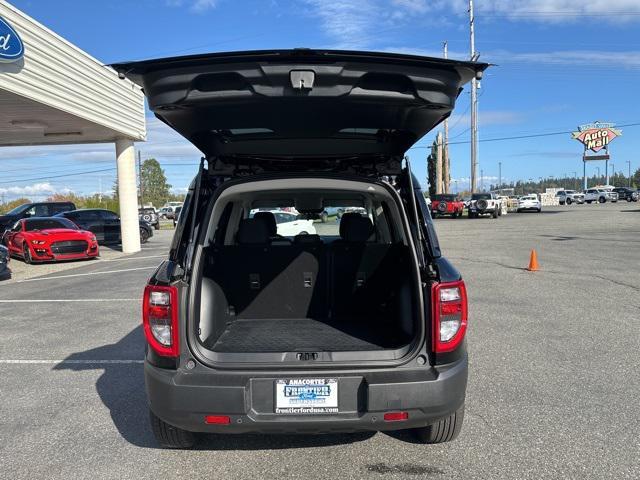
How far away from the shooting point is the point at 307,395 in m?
2.76

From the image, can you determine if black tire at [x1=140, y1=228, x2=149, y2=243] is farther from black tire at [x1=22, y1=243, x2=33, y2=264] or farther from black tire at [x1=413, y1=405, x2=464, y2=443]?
black tire at [x1=413, y1=405, x2=464, y2=443]

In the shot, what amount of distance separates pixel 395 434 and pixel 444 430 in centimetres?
38

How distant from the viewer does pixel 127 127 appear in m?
Answer: 18.0

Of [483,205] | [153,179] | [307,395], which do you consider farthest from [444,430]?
[153,179]

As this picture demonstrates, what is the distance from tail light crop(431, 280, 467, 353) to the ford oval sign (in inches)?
449

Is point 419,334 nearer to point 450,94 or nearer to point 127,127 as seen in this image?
point 450,94

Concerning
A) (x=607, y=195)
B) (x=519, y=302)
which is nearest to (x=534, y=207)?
(x=607, y=195)

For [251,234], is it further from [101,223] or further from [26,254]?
[101,223]

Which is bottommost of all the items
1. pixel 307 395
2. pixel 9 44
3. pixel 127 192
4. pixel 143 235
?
pixel 307 395

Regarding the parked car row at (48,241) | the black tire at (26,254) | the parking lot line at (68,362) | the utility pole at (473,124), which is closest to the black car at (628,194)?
the utility pole at (473,124)

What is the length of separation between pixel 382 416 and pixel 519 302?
5.65 meters

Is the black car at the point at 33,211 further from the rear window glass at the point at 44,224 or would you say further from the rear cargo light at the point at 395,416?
the rear cargo light at the point at 395,416

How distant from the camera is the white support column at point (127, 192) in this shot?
18266 millimetres

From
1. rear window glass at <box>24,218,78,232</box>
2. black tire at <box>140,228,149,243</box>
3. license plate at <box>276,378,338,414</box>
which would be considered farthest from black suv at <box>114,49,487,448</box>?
black tire at <box>140,228,149,243</box>
